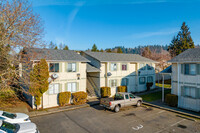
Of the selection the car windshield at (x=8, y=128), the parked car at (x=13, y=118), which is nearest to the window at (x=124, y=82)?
the parked car at (x=13, y=118)

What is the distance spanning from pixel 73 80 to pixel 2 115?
9470mm

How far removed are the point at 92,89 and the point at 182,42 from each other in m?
36.6

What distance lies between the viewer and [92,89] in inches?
869

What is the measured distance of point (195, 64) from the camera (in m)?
14.4

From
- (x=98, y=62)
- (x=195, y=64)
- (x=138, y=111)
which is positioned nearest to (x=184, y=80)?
(x=195, y=64)

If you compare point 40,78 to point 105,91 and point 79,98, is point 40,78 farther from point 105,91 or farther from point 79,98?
point 105,91

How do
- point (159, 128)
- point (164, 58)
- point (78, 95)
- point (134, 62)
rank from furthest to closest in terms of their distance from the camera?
point (164, 58) → point (134, 62) → point (78, 95) → point (159, 128)

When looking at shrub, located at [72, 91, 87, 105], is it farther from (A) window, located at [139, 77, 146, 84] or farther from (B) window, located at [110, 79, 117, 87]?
(A) window, located at [139, 77, 146, 84]

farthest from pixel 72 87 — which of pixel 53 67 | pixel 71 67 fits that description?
pixel 53 67

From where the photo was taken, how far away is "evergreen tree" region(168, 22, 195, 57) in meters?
42.3

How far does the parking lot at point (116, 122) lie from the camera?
10445 millimetres

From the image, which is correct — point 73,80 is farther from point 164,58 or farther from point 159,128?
point 164,58

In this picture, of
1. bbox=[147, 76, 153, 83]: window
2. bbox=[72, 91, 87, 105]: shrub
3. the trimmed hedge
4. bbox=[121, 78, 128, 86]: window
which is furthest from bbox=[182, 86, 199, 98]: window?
bbox=[72, 91, 87, 105]: shrub

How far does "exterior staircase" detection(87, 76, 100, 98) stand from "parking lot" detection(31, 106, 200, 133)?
19.7 feet
